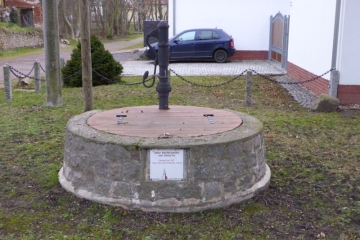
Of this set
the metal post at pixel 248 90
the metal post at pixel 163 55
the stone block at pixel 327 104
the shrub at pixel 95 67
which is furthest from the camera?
the shrub at pixel 95 67

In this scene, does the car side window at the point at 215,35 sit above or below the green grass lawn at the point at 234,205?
above

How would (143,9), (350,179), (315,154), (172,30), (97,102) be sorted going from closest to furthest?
(350,179), (315,154), (97,102), (172,30), (143,9)

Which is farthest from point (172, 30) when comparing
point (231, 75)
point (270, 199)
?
point (270, 199)

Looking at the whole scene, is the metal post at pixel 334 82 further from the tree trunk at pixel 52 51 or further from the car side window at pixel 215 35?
the car side window at pixel 215 35

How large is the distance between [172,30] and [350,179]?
17.0m

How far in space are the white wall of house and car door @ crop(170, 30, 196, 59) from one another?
1.85 metres

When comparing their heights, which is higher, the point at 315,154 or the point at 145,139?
the point at 145,139

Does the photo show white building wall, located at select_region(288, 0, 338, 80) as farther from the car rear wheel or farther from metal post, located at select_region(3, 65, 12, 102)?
metal post, located at select_region(3, 65, 12, 102)

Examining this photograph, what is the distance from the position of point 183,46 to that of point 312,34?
7.86 metres

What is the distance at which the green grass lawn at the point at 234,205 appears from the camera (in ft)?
13.2

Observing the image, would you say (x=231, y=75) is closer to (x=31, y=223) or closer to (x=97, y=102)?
(x=97, y=102)

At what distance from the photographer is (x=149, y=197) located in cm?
434

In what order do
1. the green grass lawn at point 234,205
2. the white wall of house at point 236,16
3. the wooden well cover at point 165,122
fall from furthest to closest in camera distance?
1. the white wall of house at point 236,16
2. the wooden well cover at point 165,122
3. the green grass lawn at point 234,205

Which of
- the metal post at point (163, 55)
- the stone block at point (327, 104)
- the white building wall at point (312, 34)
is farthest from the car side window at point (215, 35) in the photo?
the metal post at point (163, 55)
